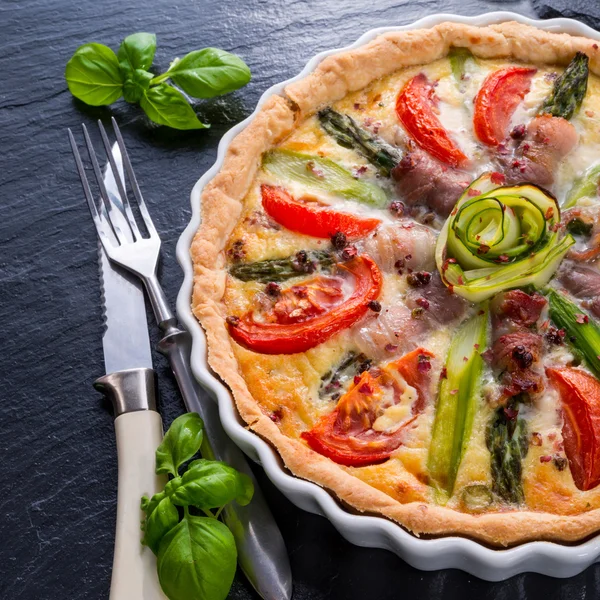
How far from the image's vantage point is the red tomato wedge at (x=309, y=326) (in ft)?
11.9

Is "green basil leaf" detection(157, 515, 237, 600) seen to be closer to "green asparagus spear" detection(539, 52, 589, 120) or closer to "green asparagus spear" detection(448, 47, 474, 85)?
"green asparagus spear" detection(539, 52, 589, 120)

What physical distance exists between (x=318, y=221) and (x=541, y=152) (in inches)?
46.4

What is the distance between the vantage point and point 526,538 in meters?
3.12

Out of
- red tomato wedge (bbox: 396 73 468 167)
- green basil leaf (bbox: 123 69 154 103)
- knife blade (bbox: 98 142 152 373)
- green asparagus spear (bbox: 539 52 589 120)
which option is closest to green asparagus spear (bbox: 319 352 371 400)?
knife blade (bbox: 98 142 152 373)

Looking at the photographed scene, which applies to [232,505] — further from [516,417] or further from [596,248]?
[596,248]

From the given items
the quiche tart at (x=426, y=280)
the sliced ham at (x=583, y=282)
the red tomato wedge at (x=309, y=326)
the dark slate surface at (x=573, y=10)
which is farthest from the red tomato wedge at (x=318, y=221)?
the dark slate surface at (x=573, y=10)

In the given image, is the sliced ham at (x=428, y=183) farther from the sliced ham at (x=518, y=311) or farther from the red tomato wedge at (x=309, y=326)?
the sliced ham at (x=518, y=311)

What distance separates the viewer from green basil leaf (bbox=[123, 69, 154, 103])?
4.96 metres

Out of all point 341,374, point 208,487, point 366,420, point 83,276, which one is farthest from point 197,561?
point 83,276

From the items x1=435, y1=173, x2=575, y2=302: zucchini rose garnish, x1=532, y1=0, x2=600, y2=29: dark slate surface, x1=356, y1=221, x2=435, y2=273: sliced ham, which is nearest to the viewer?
x1=435, y1=173, x2=575, y2=302: zucchini rose garnish

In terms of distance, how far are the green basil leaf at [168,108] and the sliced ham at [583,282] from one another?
2375 mm

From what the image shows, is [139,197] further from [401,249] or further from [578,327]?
[578,327]

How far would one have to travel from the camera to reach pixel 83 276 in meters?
4.60

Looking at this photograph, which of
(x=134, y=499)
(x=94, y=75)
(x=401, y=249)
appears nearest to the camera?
(x=134, y=499)
